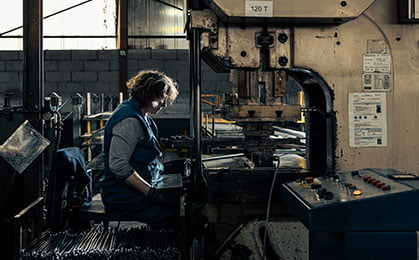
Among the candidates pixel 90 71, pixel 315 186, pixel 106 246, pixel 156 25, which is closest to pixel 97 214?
pixel 106 246

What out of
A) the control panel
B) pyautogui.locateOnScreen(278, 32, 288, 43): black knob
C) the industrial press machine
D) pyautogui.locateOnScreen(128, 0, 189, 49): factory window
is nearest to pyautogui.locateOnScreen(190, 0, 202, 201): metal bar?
the industrial press machine

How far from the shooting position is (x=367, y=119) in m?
1.35

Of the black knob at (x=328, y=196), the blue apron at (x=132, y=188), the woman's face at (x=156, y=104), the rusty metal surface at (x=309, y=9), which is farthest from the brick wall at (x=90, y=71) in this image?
the black knob at (x=328, y=196)

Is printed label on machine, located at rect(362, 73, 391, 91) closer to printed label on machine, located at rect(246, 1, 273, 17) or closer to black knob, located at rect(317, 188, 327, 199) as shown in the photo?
printed label on machine, located at rect(246, 1, 273, 17)

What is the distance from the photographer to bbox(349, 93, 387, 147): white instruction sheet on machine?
1.35m

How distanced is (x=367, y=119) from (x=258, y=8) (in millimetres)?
531

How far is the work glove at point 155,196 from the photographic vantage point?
155cm

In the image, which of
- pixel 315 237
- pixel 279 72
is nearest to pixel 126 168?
pixel 279 72

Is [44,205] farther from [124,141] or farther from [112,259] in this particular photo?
[112,259]

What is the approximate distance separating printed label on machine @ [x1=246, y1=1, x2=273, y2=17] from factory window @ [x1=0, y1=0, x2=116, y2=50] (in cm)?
539

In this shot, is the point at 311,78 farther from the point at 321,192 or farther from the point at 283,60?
the point at 321,192

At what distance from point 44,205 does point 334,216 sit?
4.05 feet

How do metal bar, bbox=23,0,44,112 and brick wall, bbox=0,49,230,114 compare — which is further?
brick wall, bbox=0,49,230,114

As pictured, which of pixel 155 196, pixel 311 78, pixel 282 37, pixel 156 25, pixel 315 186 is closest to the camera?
pixel 315 186
